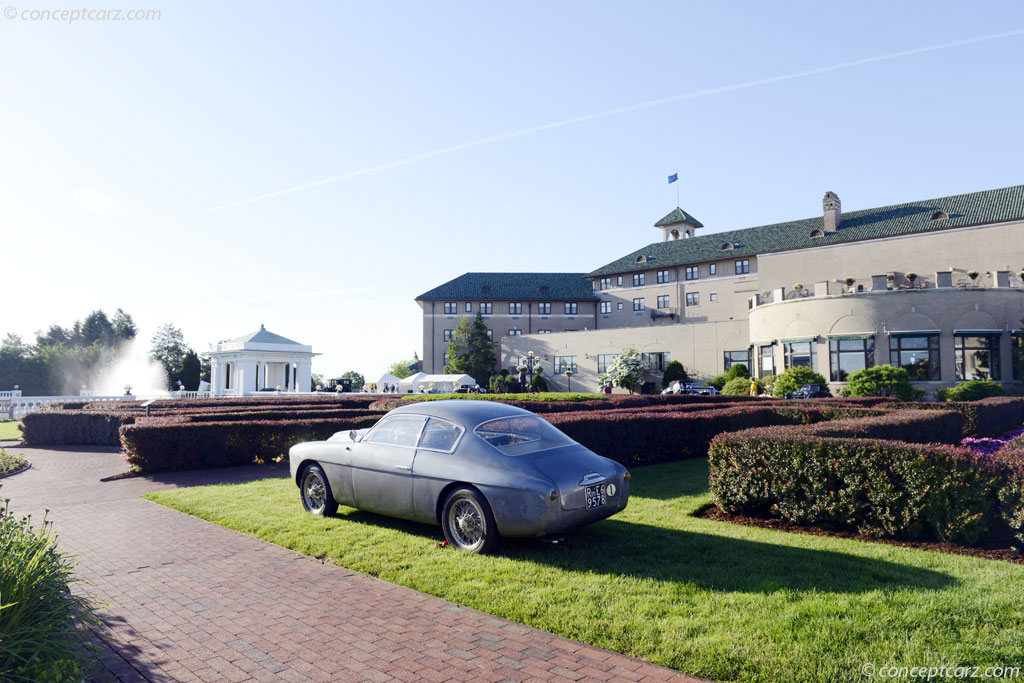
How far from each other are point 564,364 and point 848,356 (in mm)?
31470

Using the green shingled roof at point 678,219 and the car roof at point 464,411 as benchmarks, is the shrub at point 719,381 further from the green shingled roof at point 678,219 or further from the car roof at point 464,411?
the car roof at point 464,411

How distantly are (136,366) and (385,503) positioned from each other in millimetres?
107574

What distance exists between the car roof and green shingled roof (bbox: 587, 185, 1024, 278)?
50.2 metres

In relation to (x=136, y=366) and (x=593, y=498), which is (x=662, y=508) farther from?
(x=136, y=366)

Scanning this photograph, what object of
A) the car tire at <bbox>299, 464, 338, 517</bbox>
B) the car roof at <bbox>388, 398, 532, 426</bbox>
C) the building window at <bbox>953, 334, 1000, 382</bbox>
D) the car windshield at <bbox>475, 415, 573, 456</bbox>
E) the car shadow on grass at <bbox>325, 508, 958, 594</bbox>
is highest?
the building window at <bbox>953, 334, 1000, 382</bbox>

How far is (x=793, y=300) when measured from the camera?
39812mm

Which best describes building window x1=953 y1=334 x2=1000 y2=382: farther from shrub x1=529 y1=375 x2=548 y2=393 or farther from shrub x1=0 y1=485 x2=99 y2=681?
shrub x1=0 y1=485 x2=99 y2=681

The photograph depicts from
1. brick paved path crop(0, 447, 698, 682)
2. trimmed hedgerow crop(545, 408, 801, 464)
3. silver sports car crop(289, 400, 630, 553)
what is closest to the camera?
brick paved path crop(0, 447, 698, 682)

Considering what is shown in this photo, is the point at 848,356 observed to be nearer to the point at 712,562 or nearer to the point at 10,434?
the point at 712,562

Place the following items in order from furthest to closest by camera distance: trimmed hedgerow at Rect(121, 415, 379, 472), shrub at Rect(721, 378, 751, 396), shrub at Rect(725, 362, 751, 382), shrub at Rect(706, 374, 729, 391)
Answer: shrub at Rect(706, 374, 729, 391)
shrub at Rect(725, 362, 751, 382)
shrub at Rect(721, 378, 751, 396)
trimmed hedgerow at Rect(121, 415, 379, 472)

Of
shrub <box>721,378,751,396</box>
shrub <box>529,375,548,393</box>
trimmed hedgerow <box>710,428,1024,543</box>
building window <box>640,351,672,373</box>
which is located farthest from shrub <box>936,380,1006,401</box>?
shrub <box>529,375,548,393</box>

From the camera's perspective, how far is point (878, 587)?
5.44m

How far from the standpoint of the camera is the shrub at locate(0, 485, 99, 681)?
342 centimetres

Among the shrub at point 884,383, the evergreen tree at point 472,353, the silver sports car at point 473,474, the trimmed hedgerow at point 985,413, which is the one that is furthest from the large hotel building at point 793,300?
the silver sports car at point 473,474
